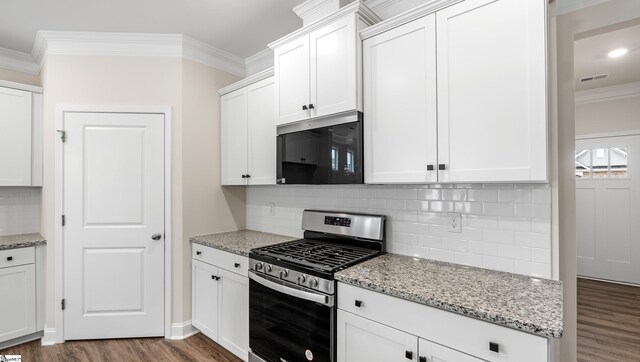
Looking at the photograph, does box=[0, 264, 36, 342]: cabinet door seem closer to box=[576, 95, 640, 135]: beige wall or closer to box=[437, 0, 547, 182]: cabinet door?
box=[437, 0, 547, 182]: cabinet door

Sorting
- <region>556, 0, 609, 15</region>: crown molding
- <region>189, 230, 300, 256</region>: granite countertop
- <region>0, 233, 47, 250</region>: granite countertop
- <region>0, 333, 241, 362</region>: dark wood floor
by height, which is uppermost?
<region>556, 0, 609, 15</region>: crown molding

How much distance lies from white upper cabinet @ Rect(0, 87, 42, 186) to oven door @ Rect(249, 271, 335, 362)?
2518mm

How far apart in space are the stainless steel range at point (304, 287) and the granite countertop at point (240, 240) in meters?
0.26

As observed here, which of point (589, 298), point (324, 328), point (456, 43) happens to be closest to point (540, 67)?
point (456, 43)

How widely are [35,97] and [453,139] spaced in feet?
12.3

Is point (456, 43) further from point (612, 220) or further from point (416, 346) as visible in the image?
point (612, 220)

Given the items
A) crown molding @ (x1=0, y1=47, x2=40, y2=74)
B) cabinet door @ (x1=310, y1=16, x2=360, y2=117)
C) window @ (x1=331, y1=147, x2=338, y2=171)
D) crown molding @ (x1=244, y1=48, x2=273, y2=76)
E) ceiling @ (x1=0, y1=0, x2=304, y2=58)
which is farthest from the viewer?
crown molding @ (x1=244, y1=48, x2=273, y2=76)

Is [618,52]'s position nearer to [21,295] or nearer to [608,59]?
[608,59]

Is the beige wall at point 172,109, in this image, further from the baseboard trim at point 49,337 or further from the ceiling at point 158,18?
the ceiling at point 158,18

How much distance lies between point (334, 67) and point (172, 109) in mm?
1700

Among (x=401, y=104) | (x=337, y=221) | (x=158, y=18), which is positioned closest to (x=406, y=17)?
(x=401, y=104)

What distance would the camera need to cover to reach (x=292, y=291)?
189 cm

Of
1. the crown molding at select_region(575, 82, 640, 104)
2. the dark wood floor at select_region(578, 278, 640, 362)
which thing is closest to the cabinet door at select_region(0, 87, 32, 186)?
the dark wood floor at select_region(578, 278, 640, 362)

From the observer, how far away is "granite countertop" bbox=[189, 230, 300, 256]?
8.04 feet
